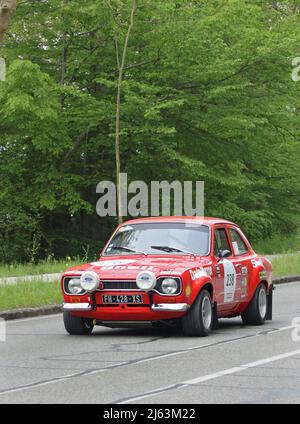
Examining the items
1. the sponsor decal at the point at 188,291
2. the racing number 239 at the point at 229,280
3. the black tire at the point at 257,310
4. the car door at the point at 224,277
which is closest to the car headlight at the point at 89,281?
the sponsor decal at the point at 188,291

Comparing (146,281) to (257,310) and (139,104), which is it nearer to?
(257,310)

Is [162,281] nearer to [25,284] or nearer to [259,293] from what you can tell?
[259,293]

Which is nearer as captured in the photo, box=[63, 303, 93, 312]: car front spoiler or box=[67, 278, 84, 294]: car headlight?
box=[63, 303, 93, 312]: car front spoiler

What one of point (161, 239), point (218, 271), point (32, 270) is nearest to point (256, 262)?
point (218, 271)

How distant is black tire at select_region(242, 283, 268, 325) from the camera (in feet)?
51.8

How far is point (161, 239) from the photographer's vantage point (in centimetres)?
1510

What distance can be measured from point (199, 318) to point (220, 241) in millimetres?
1902

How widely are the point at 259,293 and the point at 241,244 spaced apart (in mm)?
871

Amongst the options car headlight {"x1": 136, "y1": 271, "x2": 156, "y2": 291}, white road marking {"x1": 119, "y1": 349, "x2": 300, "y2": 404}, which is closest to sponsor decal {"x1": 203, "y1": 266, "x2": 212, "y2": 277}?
car headlight {"x1": 136, "y1": 271, "x2": 156, "y2": 291}

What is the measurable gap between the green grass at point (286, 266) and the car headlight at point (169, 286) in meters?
14.5

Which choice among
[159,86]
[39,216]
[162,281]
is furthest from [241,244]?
[39,216]

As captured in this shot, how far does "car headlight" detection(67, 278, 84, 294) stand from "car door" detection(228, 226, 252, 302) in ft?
8.14

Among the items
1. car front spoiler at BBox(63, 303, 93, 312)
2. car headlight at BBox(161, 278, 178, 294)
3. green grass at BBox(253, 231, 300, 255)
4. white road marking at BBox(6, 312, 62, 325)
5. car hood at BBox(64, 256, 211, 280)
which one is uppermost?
car hood at BBox(64, 256, 211, 280)

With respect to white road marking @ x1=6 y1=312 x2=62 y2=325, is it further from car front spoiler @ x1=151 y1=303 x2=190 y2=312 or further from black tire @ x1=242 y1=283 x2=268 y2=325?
car front spoiler @ x1=151 y1=303 x2=190 y2=312
